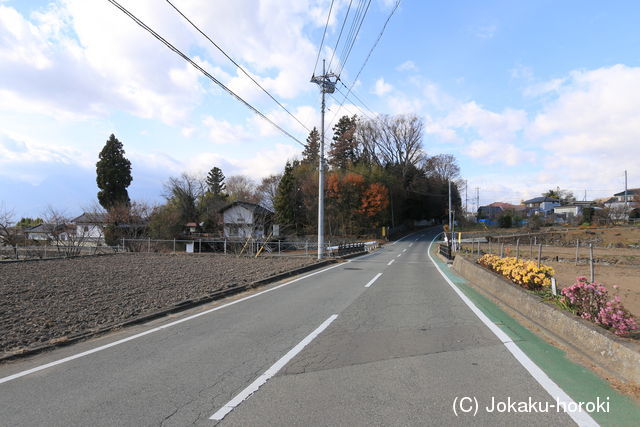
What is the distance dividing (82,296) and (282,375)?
7.94 m

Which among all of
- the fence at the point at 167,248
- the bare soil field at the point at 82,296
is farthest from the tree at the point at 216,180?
the bare soil field at the point at 82,296

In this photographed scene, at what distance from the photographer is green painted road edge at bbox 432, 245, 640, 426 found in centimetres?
337

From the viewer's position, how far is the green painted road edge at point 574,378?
3.37 m

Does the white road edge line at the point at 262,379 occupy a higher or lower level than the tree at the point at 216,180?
lower

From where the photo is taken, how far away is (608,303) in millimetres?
5246

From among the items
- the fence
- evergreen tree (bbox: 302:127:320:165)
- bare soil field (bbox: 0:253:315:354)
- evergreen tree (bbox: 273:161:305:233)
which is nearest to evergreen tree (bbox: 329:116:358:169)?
evergreen tree (bbox: 302:127:320:165)

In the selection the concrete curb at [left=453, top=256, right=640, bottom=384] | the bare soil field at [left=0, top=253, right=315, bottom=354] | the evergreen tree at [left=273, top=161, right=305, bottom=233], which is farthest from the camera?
the evergreen tree at [left=273, top=161, right=305, bottom=233]

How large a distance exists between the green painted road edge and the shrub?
731mm

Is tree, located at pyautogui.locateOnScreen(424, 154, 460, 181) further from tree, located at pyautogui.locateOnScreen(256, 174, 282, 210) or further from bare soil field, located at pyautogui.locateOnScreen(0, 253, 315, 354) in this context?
bare soil field, located at pyautogui.locateOnScreen(0, 253, 315, 354)

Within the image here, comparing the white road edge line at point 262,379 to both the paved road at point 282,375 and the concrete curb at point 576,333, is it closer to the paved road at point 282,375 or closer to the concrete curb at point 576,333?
the paved road at point 282,375

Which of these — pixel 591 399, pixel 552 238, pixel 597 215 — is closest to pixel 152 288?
pixel 591 399

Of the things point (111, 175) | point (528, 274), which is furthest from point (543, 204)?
point (528, 274)

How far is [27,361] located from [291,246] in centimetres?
3577

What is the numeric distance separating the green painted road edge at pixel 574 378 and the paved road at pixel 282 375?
328 millimetres
